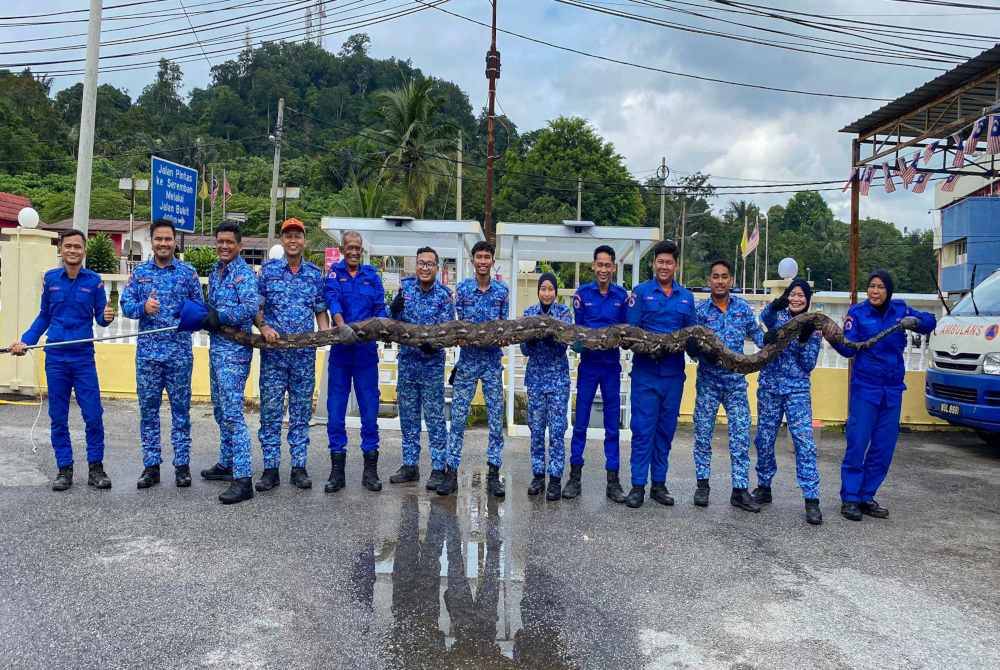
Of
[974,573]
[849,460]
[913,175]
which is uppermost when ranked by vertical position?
[913,175]

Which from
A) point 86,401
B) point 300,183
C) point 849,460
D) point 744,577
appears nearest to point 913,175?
point 849,460

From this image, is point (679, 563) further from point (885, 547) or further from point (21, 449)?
point (21, 449)

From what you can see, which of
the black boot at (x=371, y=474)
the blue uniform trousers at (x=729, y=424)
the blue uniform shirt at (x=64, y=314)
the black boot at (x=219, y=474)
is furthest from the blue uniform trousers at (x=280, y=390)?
the blue uniform trousers at (x=729, y=424)

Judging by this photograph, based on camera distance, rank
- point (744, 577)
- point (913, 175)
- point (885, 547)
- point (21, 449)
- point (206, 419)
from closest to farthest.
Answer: point (744, 577) < point (885, 547) < point (21, 449) < point (206, 419) < point (913, 175)

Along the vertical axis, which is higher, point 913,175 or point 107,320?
point 913,175

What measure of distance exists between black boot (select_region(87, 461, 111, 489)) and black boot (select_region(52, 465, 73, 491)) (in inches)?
5.0

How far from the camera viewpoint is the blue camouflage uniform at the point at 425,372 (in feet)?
18.8

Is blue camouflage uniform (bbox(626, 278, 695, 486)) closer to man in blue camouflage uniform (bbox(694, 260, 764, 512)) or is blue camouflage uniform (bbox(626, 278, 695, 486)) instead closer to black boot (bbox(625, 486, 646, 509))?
black boot (bbox(625, 486, 646, 509))

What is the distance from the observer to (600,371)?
557 cm

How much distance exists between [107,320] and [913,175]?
39.1ft

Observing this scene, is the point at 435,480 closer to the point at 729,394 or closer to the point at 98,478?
the point at 729,394

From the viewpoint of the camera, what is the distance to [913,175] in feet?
39.6

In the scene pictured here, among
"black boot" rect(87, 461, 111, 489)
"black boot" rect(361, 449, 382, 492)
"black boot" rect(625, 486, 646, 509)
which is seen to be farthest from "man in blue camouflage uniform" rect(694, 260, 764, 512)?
"black boot" rect(87, 461, 111, 489)

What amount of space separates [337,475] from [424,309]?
1413 millimetres
